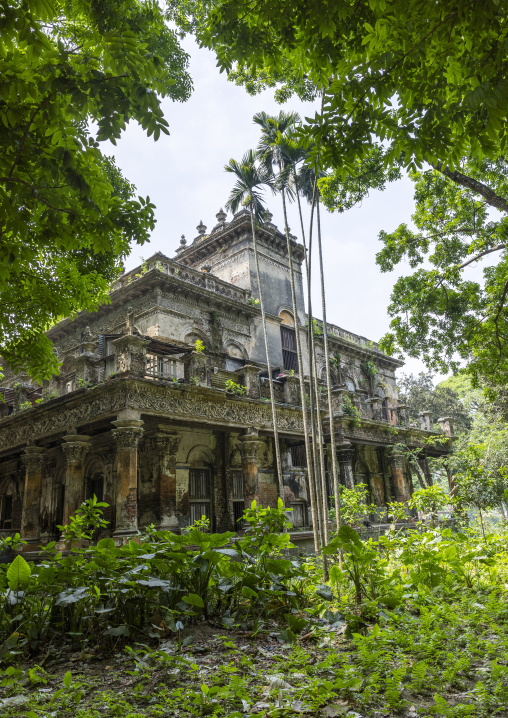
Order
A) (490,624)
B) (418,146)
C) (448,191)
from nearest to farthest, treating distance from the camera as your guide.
A: (418,146), (490,624), (448,191)

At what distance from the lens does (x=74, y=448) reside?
12672mm

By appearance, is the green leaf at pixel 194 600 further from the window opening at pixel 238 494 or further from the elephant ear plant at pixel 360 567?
the window opening at pixel 238 494

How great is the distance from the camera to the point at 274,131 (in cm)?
1188

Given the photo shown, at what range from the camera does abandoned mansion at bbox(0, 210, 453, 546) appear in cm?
1219

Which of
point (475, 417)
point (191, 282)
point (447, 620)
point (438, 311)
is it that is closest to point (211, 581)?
point (447, 620)

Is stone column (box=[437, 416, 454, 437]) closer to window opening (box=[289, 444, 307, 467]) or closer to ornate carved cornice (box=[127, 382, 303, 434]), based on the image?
window opening (box=[289, 444, 307, 467])

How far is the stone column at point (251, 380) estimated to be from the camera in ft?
47.3

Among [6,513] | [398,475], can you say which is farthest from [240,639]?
[6,513]

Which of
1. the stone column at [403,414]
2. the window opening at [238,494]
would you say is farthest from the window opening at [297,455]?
the stone column at [403,414]

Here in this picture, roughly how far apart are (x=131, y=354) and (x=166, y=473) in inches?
169

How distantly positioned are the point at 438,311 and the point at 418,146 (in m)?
8.97

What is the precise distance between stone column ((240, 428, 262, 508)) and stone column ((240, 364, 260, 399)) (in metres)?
1.12

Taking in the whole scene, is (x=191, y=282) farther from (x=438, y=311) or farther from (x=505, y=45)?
(x=505, y=45)

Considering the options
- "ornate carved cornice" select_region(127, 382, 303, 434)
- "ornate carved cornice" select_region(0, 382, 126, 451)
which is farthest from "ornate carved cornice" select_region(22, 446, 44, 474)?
"ornate carved cornice" select_region(127, 382, 303, 434)
